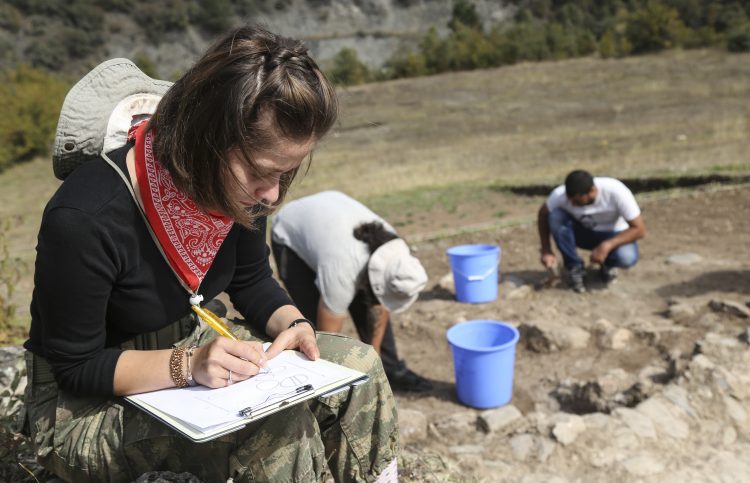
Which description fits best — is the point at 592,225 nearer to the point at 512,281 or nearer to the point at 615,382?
the point at 512,281

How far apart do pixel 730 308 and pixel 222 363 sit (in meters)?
3.77

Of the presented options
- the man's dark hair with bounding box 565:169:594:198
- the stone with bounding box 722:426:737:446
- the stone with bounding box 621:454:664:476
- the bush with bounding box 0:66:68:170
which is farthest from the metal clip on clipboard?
the bush with bounding box 0:66:68:170

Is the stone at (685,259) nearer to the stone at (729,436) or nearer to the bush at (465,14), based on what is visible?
the stone at (729,436)

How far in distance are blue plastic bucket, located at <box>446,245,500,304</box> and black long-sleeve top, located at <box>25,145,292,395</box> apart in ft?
11.2

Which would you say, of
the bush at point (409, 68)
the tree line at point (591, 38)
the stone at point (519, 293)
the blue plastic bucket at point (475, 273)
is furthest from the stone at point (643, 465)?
the bush at point (409, 68)

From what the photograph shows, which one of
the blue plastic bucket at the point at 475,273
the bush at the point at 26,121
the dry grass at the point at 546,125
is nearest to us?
the blue plastic bucket at the point at 475,273

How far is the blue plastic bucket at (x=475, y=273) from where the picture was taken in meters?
4.94

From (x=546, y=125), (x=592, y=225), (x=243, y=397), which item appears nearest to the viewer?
(x=243, y=397)

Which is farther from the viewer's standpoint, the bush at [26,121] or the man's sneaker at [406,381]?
the bush at [26,121]

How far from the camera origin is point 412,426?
3.35 metres

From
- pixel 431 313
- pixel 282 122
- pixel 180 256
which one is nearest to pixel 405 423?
pixel 431 313

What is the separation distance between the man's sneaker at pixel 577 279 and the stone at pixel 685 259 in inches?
33.2

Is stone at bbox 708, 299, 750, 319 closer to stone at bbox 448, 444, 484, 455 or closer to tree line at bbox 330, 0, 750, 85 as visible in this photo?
stone at bbox 448, 444, 484, 455

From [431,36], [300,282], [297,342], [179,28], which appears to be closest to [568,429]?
[300,282]
